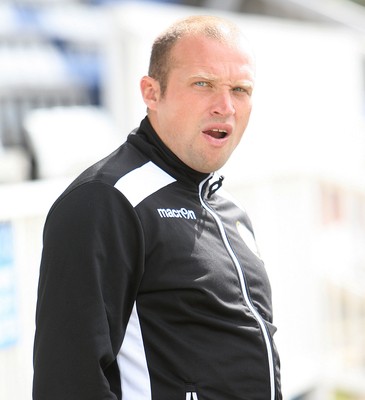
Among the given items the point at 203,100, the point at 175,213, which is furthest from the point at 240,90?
the point at 175,213

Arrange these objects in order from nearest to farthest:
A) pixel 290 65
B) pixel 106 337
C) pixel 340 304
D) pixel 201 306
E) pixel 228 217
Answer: pixel 106 337 < pixel 201 306 < pixel 228 217 < pixel 340 304 < pixel 290 65

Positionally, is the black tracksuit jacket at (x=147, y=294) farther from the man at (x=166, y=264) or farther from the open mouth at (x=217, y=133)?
the open mouth at (x=217, y=133)

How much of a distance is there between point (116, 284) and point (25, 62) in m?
8.73

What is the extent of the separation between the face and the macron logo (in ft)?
0.45

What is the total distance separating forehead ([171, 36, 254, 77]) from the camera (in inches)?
97.5

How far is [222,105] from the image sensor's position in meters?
2.49

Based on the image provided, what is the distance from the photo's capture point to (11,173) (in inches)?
265

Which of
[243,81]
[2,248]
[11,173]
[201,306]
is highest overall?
[243,81]

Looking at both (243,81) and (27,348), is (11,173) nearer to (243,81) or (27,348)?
(27,348)

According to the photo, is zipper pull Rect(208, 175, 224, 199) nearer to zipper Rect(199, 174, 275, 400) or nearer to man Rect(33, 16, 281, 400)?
man Rect(33, 16, 281, 400)

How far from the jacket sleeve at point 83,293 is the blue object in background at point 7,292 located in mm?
1308

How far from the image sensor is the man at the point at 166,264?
2230 millimetres

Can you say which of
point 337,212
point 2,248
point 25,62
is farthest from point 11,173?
point 25,62

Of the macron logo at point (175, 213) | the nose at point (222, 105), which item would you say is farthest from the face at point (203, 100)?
the macron logo at point (175, 213)
